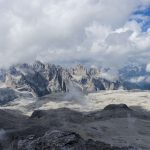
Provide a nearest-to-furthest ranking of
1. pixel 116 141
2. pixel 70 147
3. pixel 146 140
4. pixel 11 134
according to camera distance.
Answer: pixel 70 147
pixel 11 134
pixel 116 141
pixel 146 140

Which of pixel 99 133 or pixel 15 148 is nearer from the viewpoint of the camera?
pixel 15 148

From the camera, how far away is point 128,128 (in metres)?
192

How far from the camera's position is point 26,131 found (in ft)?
472

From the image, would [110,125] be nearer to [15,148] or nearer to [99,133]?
[99,133]

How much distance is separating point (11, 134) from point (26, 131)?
6018mm

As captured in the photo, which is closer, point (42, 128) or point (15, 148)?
point (15, 148)

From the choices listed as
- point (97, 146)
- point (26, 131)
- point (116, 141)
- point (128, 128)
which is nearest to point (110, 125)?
point (128, 128)

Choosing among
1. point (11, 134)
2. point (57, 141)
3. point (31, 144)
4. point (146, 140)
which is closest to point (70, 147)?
point (57, 141)

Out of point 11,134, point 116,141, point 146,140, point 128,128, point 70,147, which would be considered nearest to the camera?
point 70,147

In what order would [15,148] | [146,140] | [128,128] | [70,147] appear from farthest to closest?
[128,128] < [146,140] < [15,148] < [70,147]

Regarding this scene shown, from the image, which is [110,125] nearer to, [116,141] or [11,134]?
[116,141]

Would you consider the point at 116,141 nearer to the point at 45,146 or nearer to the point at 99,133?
the point at 99,133

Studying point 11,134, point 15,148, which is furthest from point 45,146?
point 11,134

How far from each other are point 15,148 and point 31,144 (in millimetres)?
17367
